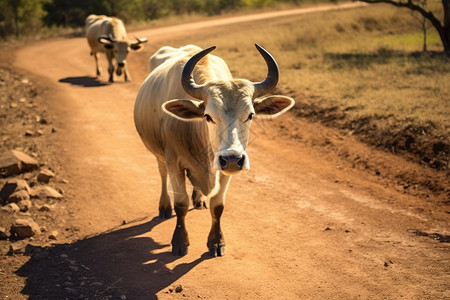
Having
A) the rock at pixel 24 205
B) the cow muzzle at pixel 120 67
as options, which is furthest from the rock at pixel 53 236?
the cow muzzle at pixel 120 67

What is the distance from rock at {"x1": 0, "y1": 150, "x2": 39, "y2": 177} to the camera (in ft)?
28.9

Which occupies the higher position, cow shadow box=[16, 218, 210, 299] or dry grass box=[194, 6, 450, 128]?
dry grass box=[194, 6, 450, 128]

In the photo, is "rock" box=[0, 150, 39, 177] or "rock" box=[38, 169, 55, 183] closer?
"rock" box=[38, 169, 55, 183]

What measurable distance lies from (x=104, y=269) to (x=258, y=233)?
2.07 metres

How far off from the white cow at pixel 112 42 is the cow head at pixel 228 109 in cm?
1162

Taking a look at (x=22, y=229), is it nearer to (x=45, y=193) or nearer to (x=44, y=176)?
(x=45, y=193)

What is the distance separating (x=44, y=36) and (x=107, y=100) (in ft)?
53.8

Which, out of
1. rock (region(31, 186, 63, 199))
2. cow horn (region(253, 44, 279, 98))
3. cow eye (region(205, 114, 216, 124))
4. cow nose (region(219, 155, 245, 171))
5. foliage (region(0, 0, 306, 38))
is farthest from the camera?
foliage (region(0, 0, 306, 38))

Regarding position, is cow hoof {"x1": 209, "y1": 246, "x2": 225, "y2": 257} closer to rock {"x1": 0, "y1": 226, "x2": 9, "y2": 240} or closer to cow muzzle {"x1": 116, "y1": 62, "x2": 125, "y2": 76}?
rock {"x1": 0, "y1": 226, "x2": 9, "y2": 240}

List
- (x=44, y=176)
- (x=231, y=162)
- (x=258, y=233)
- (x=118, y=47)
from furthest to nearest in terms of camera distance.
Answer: (x=118, y=47) → (x=44, y=176) → (x=258, y=233) → (x=231, y=162)

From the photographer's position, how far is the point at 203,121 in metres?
5.88

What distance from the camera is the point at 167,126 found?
615 cm

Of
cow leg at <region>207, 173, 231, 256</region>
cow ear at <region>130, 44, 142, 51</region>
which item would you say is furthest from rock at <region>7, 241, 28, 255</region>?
cow ear at <region>130, 44, 142, 51</region>

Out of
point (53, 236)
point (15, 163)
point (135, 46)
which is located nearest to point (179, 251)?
point (53, 236)
